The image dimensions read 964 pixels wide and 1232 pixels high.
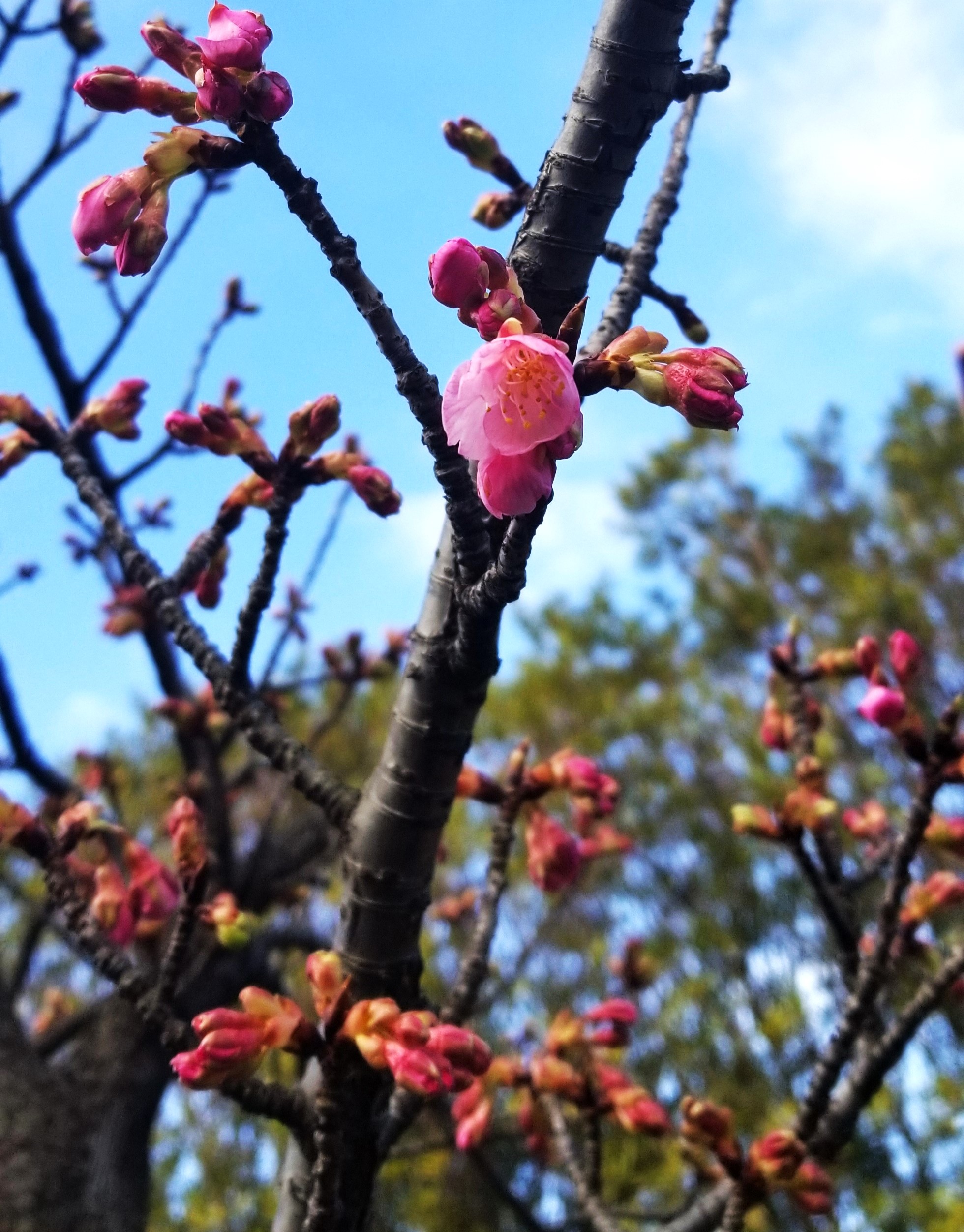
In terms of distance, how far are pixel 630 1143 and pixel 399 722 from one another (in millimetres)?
5008

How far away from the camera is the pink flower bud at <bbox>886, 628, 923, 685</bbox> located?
6.01 feet

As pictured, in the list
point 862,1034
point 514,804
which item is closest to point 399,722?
point 514,804

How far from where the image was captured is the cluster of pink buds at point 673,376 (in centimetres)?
78

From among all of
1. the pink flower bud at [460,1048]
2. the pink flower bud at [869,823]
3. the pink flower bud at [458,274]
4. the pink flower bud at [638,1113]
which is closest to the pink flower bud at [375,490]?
the pink flower bud at [458,274]

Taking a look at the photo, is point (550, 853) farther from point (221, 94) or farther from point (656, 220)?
point (221, 94)

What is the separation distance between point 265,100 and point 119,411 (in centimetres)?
108

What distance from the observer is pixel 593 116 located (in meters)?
1.05

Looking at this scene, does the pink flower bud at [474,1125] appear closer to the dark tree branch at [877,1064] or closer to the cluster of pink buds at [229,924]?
the dark tree branch at [877,1064]

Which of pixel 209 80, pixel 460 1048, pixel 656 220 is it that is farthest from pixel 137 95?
pixel 460 1048

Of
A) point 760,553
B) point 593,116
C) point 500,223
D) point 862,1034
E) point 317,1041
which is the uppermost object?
point 760,553

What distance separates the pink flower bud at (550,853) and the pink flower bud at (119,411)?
102 centimetres

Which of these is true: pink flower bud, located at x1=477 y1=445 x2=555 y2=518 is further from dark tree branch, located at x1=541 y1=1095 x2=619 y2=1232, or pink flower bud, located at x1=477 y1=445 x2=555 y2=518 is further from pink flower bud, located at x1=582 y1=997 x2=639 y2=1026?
pink flower bud, located at x1=582 y1=997 x2=639 y2=1026

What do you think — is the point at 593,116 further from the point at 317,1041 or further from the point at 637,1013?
the point at 637,1013

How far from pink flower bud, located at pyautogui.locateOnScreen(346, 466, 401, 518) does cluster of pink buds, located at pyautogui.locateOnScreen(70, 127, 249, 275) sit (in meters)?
0.47
